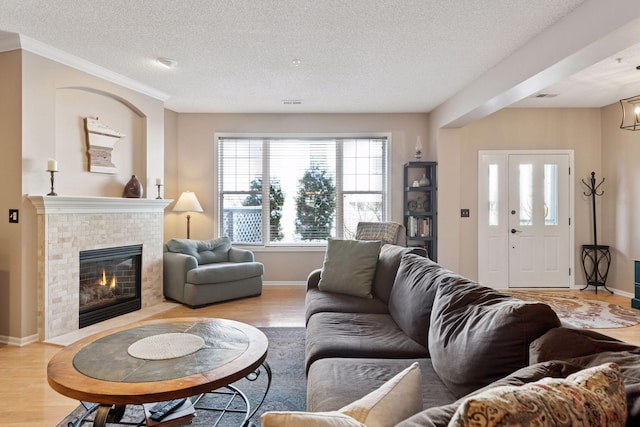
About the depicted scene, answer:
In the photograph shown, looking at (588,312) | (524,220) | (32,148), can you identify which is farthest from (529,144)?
(32,148)

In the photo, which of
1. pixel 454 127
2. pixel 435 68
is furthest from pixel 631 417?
pixel 454 127

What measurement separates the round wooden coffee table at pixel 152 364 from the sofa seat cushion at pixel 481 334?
83cm

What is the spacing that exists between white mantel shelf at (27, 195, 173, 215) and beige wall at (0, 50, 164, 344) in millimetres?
126

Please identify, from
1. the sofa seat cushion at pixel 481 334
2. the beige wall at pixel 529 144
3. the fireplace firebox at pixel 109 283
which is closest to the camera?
the sofa seat cushion at pixel 481 334

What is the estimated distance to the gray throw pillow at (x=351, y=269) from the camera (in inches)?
117

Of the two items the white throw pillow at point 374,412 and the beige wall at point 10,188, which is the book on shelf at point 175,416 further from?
the beige wall at point 10,188

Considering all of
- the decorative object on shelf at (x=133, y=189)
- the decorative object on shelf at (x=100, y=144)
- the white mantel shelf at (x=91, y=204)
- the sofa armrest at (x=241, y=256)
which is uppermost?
the decorative object on shelf at (x=100, y=144)

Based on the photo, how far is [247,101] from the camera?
5.02 meters

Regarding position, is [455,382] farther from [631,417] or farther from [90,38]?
[90,38]

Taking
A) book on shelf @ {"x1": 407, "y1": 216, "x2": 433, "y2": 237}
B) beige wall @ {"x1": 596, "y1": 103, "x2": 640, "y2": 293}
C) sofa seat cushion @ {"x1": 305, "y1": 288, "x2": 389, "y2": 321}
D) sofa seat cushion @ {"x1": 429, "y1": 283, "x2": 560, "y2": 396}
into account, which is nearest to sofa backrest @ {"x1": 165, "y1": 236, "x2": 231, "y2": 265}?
sofa seat cushion @ {"x1": 305, "y1": 288, "x2": 389, "y2": 321}

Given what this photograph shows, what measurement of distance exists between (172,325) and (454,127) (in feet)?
15.0

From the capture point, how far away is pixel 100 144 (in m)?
4.01

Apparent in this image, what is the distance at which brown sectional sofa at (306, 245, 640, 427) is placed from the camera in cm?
94

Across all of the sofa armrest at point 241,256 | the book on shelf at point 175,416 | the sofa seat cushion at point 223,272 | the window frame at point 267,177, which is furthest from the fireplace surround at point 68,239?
the book on shelf at point 175,416
